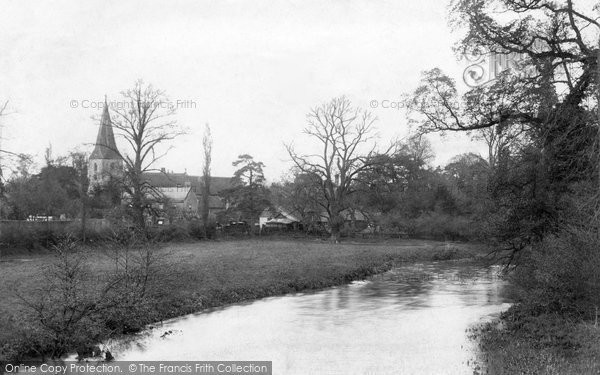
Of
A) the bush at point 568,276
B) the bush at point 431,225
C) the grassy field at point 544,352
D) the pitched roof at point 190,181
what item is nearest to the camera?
the grassy field at point 544,352

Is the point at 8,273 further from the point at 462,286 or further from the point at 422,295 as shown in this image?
the point at 462,286

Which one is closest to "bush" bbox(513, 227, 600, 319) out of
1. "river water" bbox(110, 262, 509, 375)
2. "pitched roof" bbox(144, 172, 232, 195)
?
"river water" bbox(110, 262, 509, 375)

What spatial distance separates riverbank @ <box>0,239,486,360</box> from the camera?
1673cm

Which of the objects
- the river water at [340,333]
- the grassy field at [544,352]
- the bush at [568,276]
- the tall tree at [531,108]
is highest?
the tall tree at [531,108]

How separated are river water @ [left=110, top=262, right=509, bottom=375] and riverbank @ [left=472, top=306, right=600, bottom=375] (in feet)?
2.09

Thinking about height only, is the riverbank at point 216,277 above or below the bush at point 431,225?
below

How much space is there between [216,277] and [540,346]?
16.5m

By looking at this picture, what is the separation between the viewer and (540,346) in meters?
13.5

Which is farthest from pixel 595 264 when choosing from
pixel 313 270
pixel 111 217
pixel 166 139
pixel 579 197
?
pixel 166 139

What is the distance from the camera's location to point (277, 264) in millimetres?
33406

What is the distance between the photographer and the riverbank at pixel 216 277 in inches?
659

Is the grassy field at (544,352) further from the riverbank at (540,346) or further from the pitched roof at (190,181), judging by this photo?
the pitched roof at (190,181)

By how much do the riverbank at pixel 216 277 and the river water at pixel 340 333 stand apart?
3.63 ft

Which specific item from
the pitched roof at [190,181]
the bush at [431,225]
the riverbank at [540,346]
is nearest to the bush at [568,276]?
the riverbank at [540,346]
